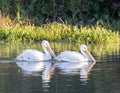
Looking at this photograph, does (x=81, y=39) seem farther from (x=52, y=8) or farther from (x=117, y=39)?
(x=52, y=8)

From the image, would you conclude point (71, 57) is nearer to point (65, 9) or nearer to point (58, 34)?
point (58, 34)

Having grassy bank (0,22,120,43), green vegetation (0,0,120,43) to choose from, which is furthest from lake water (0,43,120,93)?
green vegetation (0,0,120,43)

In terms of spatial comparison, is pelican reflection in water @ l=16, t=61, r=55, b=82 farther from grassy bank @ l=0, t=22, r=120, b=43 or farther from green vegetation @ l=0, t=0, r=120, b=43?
green vegetation @ l=0, t=0, r=120, b=43

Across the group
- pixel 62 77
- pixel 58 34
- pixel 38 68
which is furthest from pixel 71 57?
pixel 58 34

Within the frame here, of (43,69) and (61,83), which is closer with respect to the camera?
(61,83)

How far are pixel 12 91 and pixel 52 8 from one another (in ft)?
84.1

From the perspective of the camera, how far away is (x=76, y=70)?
17219 mm

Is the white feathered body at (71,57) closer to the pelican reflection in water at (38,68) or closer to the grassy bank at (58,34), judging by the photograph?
the pelican reflection in water at (38,68)

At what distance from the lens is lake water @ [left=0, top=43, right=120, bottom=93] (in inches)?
530

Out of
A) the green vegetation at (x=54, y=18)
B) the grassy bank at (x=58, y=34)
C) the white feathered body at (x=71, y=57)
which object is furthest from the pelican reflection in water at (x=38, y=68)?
the green vegetation at (x=54, y=18)

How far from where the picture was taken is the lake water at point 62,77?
530 inches

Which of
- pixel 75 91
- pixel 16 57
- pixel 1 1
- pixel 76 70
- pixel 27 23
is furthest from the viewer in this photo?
pixel 1 1

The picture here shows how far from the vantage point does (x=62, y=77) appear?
15406 mm

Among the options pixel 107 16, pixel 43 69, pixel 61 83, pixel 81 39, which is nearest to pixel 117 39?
pixel 81 39
